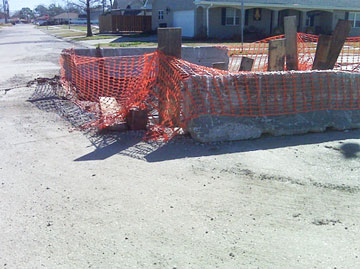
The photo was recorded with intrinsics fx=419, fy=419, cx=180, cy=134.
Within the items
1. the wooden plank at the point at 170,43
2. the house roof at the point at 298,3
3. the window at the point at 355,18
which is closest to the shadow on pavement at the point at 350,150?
the wooden plank at the point at 170,43

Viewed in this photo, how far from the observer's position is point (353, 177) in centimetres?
505

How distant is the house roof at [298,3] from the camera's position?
31328mm

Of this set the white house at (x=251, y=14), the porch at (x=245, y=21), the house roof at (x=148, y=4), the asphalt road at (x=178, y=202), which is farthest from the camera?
Answer: the house roof at (x=148, y=4)

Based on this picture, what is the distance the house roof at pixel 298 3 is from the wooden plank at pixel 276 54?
23129 millimetres

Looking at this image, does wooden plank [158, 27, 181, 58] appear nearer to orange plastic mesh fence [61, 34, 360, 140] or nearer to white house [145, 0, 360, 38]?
orange plastic mesh fence [61, 34, 360, 140]

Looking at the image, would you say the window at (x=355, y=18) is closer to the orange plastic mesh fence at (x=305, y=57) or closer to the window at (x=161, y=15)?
the window at (x=161, y=15)

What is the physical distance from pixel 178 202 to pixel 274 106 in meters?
2.98

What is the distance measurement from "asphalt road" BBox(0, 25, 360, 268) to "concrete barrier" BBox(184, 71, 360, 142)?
0.22m

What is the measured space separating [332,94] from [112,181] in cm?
412

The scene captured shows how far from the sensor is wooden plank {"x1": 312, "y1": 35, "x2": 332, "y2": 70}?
8484 millimetres

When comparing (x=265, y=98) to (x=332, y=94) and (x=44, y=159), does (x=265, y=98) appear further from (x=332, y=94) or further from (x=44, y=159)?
(x=44, y=159)

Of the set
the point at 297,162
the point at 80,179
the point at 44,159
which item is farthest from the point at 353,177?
the point at 44,159

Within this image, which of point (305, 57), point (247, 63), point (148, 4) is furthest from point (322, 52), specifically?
point (148, 4)

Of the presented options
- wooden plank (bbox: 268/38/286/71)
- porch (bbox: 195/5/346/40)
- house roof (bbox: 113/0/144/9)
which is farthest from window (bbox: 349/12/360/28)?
wooden plank (bbox: 268/38/286/71)
